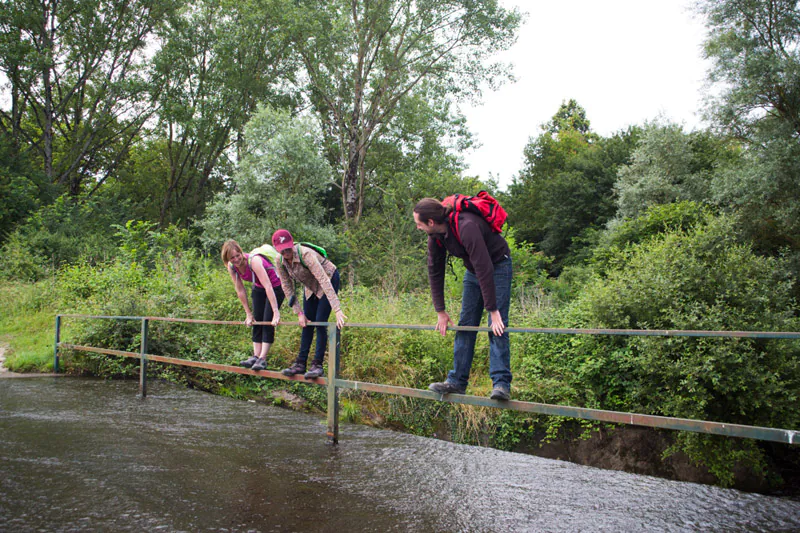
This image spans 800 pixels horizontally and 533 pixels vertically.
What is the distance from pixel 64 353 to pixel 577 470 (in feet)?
28.9

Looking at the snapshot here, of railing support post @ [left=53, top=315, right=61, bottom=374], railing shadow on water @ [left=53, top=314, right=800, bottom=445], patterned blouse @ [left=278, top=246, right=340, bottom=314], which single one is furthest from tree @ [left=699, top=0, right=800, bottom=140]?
railing support post @ [left=53, top=315, right=61, bottom=374]

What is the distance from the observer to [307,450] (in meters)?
4.91

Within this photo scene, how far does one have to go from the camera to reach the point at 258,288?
20.3 ft

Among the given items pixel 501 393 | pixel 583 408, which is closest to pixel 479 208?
pixel 501 393

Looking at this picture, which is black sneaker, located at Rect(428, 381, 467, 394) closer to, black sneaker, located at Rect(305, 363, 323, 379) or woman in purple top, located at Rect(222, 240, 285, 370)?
black sneaker, located at Rect(305, 363, 323, 379)

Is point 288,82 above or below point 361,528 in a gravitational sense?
above

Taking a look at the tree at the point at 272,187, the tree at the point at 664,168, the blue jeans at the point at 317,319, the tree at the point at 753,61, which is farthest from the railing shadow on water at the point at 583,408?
the tree at the point at 664,168

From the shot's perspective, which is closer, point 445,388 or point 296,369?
point 445,388

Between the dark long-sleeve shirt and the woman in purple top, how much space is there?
2.19 metres

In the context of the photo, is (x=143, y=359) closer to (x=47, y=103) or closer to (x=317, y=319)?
(x=317, y=319)

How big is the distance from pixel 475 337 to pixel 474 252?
73 centimetres

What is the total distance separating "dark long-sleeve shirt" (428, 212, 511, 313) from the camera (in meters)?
3.51

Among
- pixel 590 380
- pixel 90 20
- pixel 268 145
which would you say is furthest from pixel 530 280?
pixel 90 20

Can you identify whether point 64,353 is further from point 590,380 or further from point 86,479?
point 590,380
